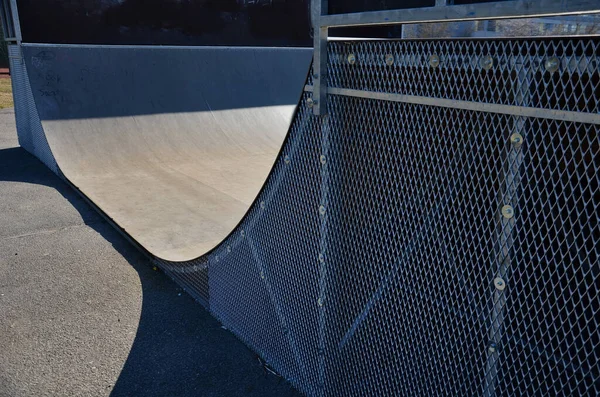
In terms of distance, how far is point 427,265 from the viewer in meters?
2.25

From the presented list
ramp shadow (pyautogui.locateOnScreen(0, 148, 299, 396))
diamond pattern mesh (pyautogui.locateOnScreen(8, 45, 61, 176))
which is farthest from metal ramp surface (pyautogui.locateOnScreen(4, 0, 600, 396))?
diamond pattern mesh (pyautogui.locateOnScreen(8, 45, 61, 176))

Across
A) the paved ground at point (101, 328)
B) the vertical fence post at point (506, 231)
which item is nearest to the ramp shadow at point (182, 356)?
the paved ground at point (101, 328)

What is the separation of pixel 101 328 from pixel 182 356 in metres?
0.72

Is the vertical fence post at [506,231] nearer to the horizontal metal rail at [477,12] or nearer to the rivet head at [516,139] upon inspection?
the rivet head at [516,139]

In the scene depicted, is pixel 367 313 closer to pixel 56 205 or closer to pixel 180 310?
pixel 180 310

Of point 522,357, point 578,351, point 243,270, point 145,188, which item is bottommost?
point 145,188

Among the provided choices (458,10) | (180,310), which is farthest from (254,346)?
(458,10)

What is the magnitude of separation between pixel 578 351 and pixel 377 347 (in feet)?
3.27

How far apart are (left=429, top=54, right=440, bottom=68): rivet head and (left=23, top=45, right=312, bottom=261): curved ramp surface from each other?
4012mm

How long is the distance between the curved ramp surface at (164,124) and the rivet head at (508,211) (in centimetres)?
414

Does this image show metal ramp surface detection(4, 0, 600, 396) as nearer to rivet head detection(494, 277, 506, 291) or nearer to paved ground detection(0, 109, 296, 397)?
rivet head detection(494, 277, 506, 291)

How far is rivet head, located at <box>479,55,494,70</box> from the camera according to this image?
6.04ft

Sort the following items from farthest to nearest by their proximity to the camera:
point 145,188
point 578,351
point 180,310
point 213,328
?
point 145,188 < point 180,310 < point 213,328 < point 578,351

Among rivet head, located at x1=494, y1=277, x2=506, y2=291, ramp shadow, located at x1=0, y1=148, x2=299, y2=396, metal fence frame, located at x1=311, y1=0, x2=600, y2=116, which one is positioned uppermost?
metal fence frame, located at x1=311, y1=0, x2=600, y2=116
